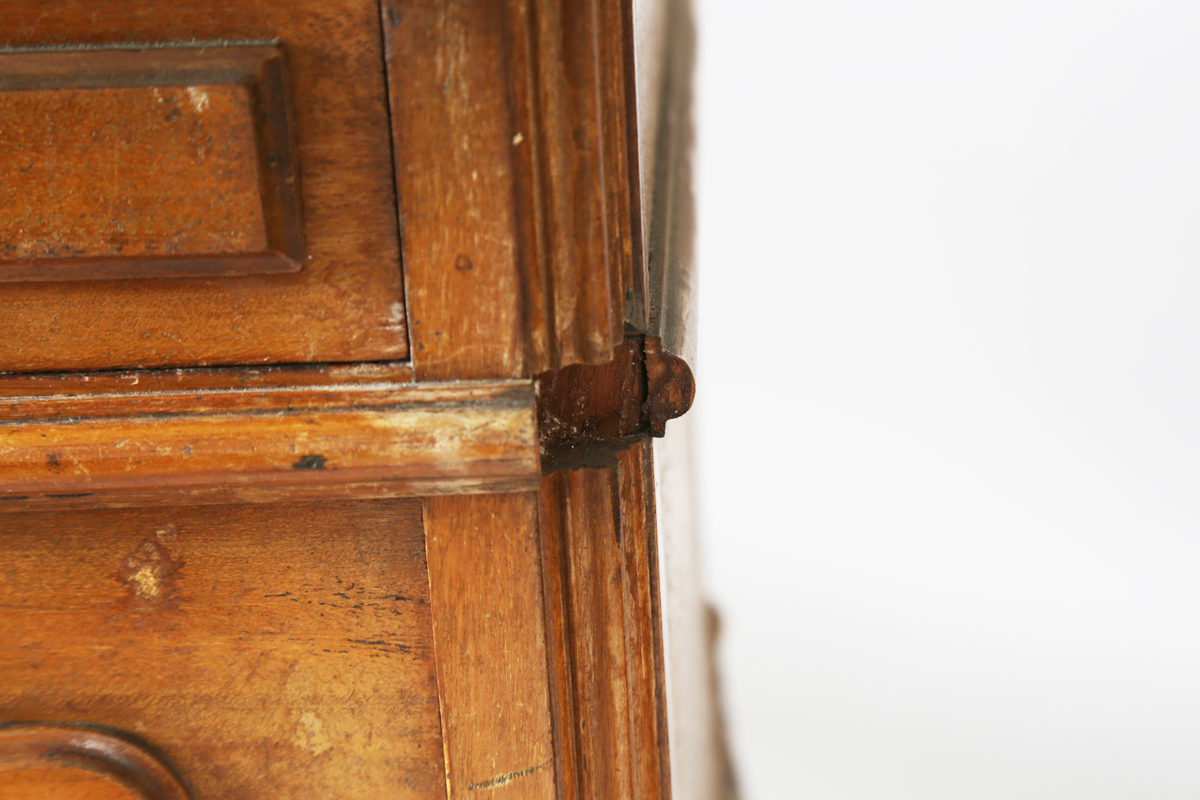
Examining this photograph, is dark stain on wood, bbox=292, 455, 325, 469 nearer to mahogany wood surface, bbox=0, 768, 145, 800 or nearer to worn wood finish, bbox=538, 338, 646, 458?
worn wood finish, bbox=538, 338, 646, 458

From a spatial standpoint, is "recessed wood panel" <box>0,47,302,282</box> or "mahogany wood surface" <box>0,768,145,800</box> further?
"mahogany wood surface" <box>0,768,145,800</box>

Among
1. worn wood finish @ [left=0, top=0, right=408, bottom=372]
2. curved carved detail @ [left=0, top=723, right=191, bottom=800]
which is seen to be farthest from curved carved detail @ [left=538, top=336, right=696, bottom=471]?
curved carved detail @ [left=0, top=723, right=191, bottom=800]

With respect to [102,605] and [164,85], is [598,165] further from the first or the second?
[102,605]

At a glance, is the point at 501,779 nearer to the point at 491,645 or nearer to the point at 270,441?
the point at 491,645

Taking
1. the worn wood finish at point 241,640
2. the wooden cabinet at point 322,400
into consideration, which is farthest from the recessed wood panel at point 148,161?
the worn wood finish at point 241,640

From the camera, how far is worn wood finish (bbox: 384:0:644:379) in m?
0.38

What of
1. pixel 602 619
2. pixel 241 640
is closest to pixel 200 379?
pixel 241 640

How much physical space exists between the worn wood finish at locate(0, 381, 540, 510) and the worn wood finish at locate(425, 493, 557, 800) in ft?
0.11

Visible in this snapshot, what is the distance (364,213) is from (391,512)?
17cm

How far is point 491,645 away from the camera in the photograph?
46 cm

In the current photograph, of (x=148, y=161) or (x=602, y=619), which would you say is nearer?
(x=148, y=161)

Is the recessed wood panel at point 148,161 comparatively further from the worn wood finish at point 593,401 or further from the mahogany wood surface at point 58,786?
the mahogany wood surface at point 58,786

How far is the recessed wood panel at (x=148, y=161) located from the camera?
0.39 meters

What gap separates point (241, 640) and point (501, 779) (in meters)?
0.18
